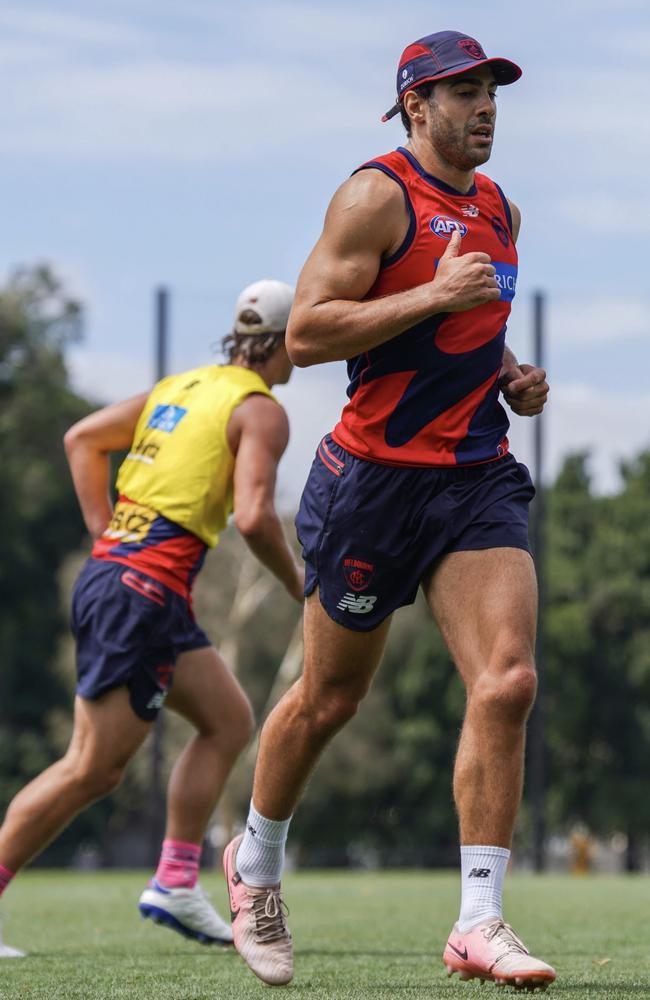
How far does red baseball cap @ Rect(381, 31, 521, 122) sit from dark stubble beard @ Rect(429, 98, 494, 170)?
0.30 feet

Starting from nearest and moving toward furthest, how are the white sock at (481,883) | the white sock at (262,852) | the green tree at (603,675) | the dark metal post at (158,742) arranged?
the white sock at (481,883)
the white sock at (262,852)
the dark metal post at (158,742)
the green tree at (603,675)

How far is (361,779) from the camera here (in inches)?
1686

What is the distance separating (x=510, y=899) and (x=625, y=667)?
37259 mm

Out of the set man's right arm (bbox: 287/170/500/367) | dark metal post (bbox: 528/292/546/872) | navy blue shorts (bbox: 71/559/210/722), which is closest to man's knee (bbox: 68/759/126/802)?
navy blue shorts (bbox: 71/559/210/722)

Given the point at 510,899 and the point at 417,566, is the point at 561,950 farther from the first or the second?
the point at 510,899

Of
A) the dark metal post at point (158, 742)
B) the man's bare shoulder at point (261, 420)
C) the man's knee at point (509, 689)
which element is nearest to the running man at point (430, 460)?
the man's knee at point (509, 689)

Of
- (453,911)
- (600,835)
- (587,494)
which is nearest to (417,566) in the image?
(453,911)

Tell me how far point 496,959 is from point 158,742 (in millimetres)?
16747

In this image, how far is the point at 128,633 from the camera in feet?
20.0

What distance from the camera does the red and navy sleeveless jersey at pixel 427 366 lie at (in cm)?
461

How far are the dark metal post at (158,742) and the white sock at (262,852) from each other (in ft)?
49.3

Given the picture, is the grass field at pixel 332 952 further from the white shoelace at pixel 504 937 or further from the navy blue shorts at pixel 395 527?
the navy blue shorts at pixel 395 527

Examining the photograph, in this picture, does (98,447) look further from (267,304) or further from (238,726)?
(238,726)

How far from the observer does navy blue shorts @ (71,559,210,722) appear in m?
6.06
